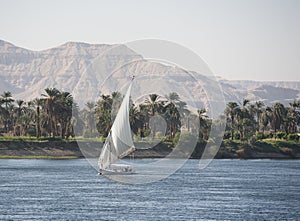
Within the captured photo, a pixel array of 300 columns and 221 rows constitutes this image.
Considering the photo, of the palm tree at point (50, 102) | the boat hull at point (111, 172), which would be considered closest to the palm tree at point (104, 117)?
the palm tree at point (50, 102)

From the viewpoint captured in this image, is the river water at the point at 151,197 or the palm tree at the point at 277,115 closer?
the river water at the point at 151,197

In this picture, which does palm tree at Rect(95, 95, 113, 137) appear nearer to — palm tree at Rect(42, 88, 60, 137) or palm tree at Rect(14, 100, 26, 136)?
palm tree at Rect(42, 88, 60, 137)

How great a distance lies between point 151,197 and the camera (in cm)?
6638

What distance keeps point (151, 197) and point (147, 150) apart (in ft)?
249

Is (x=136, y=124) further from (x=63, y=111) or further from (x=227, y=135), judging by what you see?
(x=227, y=135)

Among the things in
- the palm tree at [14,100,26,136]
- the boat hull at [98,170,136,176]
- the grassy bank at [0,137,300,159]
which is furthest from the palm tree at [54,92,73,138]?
the boat hull at [98,170,136,176]

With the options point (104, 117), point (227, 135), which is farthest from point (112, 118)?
point (227, 135)

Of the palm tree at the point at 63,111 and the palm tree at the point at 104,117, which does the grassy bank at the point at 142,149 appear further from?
the palm tree at the point at 63,111

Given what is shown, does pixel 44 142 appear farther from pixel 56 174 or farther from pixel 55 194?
pixel 55 194

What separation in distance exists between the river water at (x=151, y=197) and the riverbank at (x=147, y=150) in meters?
36.4

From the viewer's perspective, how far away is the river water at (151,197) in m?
54.1

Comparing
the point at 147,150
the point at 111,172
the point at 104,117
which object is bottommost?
the point at 111,172

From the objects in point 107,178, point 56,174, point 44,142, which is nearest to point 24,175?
point 56,174

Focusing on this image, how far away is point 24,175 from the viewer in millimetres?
91000
